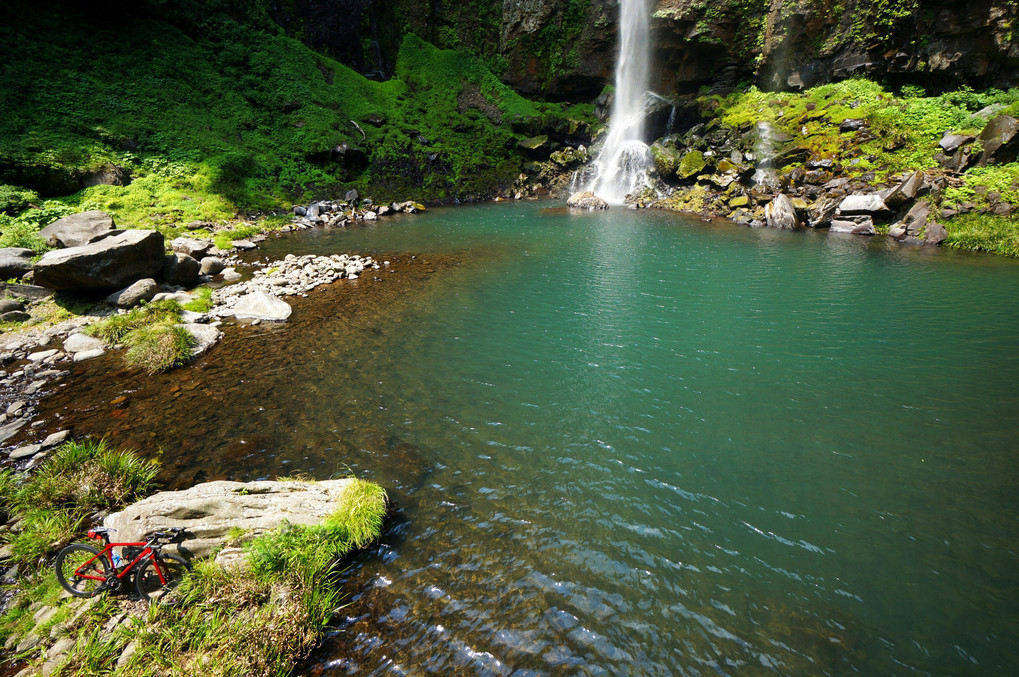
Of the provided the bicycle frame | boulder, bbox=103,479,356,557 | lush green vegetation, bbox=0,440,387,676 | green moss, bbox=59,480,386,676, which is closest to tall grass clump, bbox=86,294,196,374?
lush green vegetation, bbox=0,440,387,676

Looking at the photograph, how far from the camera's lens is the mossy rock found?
3275cm

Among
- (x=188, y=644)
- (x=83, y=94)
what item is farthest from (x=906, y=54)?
(x=83, y=94)

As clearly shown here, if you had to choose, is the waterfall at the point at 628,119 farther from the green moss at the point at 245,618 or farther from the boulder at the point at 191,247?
the green moss at the point at 245,618

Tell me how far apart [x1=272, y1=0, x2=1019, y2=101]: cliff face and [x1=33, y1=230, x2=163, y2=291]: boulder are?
41.7 meters

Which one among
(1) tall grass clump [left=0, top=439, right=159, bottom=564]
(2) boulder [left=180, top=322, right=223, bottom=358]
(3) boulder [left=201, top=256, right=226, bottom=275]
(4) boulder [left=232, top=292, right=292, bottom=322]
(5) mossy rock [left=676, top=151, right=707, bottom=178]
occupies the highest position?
(5) mossy rock [left=676, top=151, right=707, bottom=178]

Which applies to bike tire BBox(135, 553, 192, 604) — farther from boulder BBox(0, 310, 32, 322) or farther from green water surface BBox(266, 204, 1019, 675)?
boulder BBox(0, 310, 32, 322)

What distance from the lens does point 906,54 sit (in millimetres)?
27781

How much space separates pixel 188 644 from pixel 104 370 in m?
8.60

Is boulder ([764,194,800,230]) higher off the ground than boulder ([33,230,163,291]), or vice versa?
boulder ([764,194,800,230])

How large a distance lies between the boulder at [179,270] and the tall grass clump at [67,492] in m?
10.4

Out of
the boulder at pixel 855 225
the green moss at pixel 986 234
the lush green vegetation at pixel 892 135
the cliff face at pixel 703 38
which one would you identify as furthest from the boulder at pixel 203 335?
the cliff face at pixel 703 38

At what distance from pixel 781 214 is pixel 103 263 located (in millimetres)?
32992

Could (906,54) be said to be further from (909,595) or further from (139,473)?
(139,473)

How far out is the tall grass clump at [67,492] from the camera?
4902 millimetres
